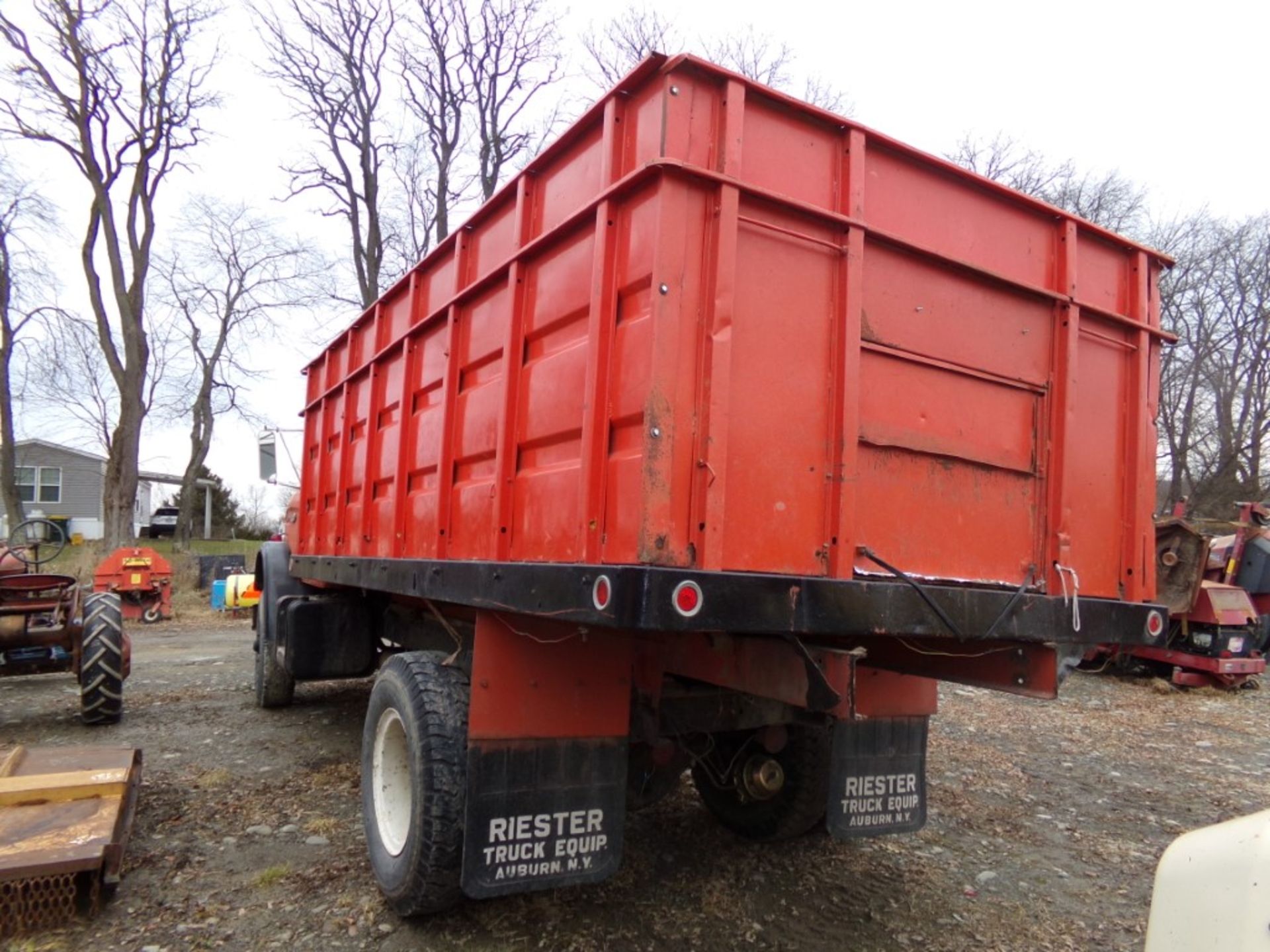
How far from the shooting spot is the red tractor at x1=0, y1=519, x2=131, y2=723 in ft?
20.6

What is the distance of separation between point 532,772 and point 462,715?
37 cm

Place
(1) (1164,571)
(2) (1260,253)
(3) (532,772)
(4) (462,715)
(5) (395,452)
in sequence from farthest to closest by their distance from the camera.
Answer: (2) (1260,253)
(1) (1164,571)
(5) (395,452)
(4) (462,715)
(3) (532,772)

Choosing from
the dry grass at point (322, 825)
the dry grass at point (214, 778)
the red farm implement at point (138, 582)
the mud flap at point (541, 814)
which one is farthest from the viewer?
the red farm implement at point (138, 582)

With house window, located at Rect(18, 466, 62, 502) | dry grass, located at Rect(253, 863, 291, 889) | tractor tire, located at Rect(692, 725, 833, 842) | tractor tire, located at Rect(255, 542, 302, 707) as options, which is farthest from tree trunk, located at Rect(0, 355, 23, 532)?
tractor tire, located at Rect(692, 725, 833, 842)

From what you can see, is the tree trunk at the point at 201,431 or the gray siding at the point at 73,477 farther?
the gray siding at the point at 73,477

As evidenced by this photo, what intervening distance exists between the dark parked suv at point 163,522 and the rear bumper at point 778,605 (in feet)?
122

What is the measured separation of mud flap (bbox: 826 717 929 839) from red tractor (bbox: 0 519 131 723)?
5471 mm

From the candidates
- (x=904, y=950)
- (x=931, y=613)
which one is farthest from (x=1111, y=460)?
(x=904, y=950)

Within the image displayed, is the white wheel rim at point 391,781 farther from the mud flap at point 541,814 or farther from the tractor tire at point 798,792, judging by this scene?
the tractor tire at point 798,792

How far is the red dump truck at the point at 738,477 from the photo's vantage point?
237 centimetres

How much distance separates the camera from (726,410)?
7.79ft

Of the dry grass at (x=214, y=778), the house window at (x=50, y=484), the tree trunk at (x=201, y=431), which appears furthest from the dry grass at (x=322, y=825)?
the house window at (x=50, y=484)

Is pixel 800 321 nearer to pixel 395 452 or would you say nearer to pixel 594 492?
pixel 594 492

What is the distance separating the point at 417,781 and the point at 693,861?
1.56 metres
